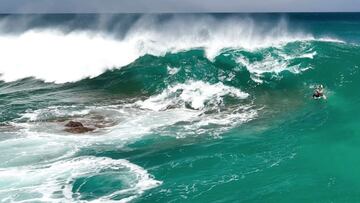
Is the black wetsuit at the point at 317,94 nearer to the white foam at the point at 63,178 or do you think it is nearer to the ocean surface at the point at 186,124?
the ocean surface at the point at 186,124

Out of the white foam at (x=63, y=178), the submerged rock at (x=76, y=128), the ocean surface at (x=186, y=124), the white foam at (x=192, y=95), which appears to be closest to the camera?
the white foam at (x=63, y=178)

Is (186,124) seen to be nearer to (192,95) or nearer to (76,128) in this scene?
(192,95)

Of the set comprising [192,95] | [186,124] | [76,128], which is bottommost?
[186,124]

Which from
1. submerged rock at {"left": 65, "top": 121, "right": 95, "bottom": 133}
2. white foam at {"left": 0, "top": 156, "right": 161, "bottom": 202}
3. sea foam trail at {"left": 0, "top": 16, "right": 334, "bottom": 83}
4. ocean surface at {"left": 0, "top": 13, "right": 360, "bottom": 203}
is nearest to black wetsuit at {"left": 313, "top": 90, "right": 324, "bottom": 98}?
ocean surface at {"left": 0, "top": 13, "right": 360, "bottom": 203}

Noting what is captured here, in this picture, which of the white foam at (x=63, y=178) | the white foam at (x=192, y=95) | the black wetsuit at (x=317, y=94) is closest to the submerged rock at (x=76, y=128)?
the white foam at (x=63, y=178)

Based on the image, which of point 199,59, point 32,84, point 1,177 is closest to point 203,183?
point 1,177

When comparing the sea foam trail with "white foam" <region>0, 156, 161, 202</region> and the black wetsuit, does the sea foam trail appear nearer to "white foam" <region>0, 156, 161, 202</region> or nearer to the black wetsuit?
the black wetsuit

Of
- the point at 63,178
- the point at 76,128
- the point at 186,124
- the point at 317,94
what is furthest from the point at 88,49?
the point at 63,178
